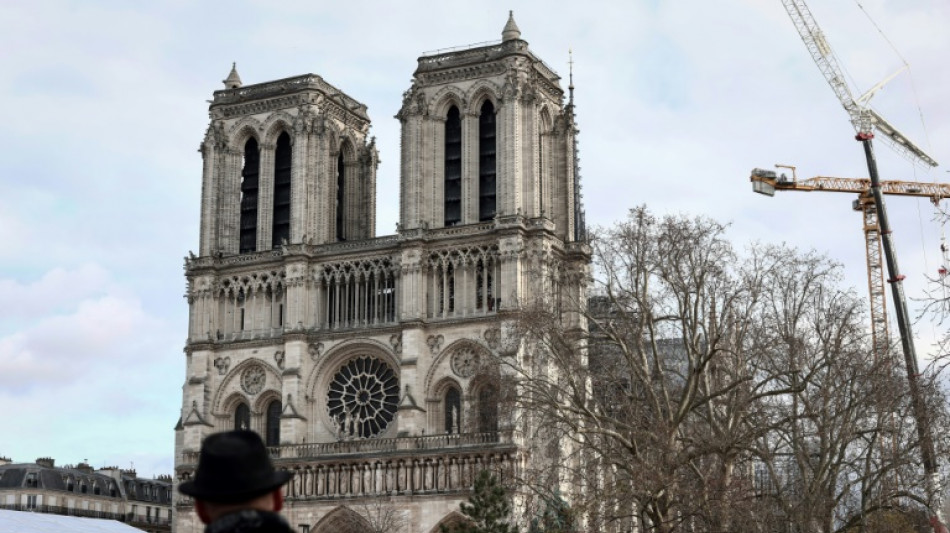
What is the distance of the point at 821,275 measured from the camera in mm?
41844

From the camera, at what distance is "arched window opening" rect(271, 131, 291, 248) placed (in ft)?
206

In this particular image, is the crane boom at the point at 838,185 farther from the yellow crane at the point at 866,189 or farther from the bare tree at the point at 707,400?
the bare tree at the point at 707,400

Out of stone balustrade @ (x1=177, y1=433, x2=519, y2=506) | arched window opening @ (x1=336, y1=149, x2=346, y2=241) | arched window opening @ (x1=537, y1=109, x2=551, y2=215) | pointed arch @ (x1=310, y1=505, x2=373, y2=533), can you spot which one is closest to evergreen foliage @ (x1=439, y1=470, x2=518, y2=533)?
stone balustrade @ (x1=177, y1=433, x2=519, y2=506)

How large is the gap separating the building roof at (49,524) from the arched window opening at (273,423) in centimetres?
2454

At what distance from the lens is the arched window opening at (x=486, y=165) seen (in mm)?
58594

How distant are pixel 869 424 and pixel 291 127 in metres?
30.8

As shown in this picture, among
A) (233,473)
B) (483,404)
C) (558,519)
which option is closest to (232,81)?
(483,404)

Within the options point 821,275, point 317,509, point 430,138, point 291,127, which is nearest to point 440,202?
point 430,138

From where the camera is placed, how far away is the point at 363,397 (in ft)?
195

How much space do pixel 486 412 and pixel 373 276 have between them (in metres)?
7.93

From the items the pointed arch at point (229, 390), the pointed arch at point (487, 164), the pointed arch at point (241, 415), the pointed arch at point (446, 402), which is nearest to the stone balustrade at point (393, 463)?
the pointed arch at point (446, 402)

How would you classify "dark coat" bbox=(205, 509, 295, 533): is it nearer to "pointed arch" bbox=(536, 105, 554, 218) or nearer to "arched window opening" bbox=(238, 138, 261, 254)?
"pointed arch" bbox=(536, 105, 554, 218)

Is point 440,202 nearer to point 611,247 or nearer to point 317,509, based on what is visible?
point 317,509

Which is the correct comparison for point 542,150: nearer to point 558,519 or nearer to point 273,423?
point 273,423
